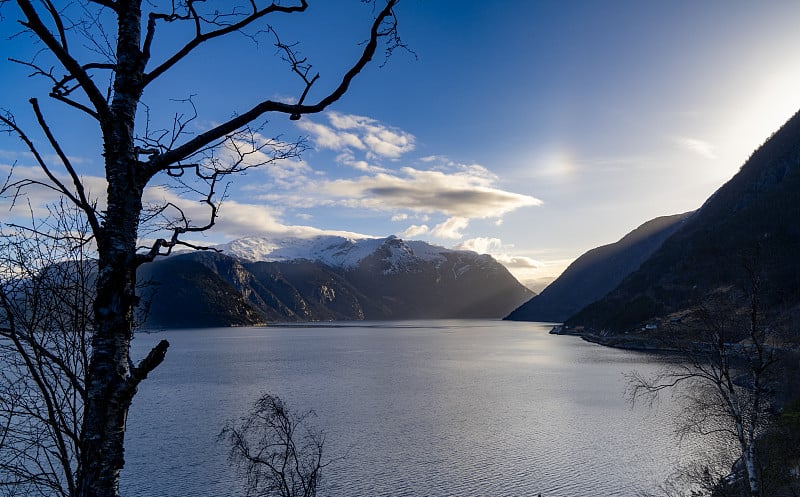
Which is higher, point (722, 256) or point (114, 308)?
point (722, 256)

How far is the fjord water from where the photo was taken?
102 feet

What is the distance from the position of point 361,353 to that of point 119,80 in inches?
4723

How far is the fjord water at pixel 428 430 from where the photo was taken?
1225 inches

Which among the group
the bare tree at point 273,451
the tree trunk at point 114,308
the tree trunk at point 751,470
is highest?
the tree trunk at point 114,308

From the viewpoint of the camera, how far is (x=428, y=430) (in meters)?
44.2

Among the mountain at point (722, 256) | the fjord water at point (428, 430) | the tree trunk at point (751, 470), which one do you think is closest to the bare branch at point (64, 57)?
the tree trunk at point (751, 470)

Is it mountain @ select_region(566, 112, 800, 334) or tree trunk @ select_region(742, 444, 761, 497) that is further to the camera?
mountain @ select_region(566, 112, 800, 334)

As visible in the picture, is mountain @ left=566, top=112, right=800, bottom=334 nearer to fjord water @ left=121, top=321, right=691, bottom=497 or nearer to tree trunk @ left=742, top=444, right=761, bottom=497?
fjord water @ left=121, top=321, right=691, bottom=497

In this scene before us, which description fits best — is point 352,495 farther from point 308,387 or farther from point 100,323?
point 308,387

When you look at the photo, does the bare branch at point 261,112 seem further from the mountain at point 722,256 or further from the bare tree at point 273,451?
the mountain at point 722,256

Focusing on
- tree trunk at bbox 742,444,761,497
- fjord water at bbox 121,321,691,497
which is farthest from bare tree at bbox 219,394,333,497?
tree trunk at bbox 742,444,761,497

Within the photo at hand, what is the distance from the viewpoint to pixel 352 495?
2858 centimetres

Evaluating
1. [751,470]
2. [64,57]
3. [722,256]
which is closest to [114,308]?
[64,57]

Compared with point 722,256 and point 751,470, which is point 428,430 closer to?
point 751,470
